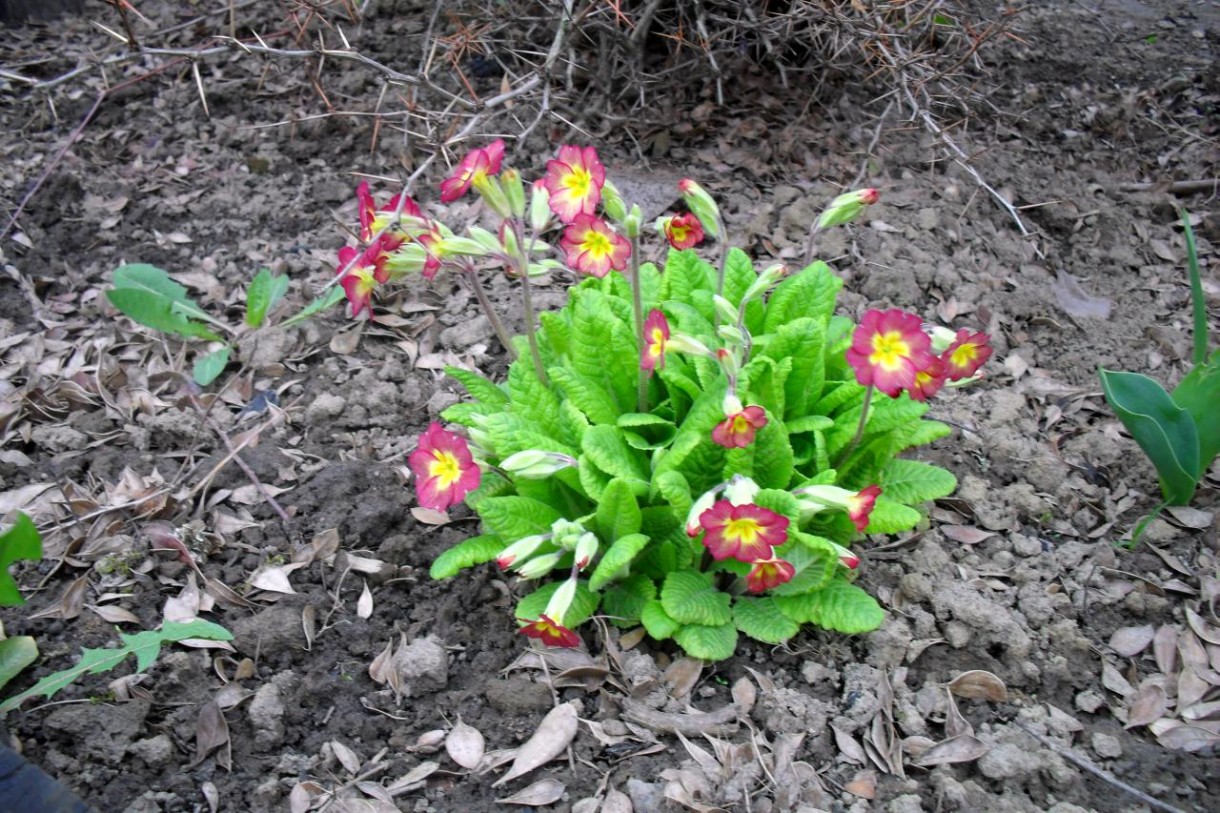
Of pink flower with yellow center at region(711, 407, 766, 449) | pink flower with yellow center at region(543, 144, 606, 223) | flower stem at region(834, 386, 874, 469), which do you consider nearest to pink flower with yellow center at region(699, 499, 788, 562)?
pink flower with yellow center at region(711, 407, 766, 449)

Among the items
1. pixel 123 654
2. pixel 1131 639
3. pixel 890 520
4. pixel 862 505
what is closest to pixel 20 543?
pixel 123 654

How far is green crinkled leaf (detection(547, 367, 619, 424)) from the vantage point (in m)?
2.23

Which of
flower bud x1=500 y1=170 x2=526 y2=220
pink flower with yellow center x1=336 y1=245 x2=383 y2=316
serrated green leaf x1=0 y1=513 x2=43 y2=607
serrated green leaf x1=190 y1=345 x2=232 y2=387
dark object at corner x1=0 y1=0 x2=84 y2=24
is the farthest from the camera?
dark object at corner x1=0 y1=0 x2=84 y2=24

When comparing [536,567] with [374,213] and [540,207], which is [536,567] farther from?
[374,213]

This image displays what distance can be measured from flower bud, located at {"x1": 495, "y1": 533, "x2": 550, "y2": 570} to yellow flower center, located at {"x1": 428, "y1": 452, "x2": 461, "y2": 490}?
188 mm

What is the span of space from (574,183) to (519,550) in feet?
2.58

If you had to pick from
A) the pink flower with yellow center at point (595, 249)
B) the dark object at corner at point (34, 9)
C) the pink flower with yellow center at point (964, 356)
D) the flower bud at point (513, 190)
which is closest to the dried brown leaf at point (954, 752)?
the pink flower with yellow center at point (964, 356)

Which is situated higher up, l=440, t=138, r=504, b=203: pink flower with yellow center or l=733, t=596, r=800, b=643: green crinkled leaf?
l=440, t=138, r=504, b=203: pink flower with yellow center

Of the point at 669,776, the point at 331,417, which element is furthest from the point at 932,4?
the point at 669,776

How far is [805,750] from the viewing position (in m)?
2.05

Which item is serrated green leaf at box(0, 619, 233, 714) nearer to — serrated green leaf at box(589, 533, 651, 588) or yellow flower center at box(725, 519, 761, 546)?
serrated green leaf at box(589, 533, 651, 588)

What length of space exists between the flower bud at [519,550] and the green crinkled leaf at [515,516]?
0.32 ft

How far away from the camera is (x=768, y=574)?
1.98 m

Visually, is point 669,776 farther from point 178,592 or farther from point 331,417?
point 331,417
